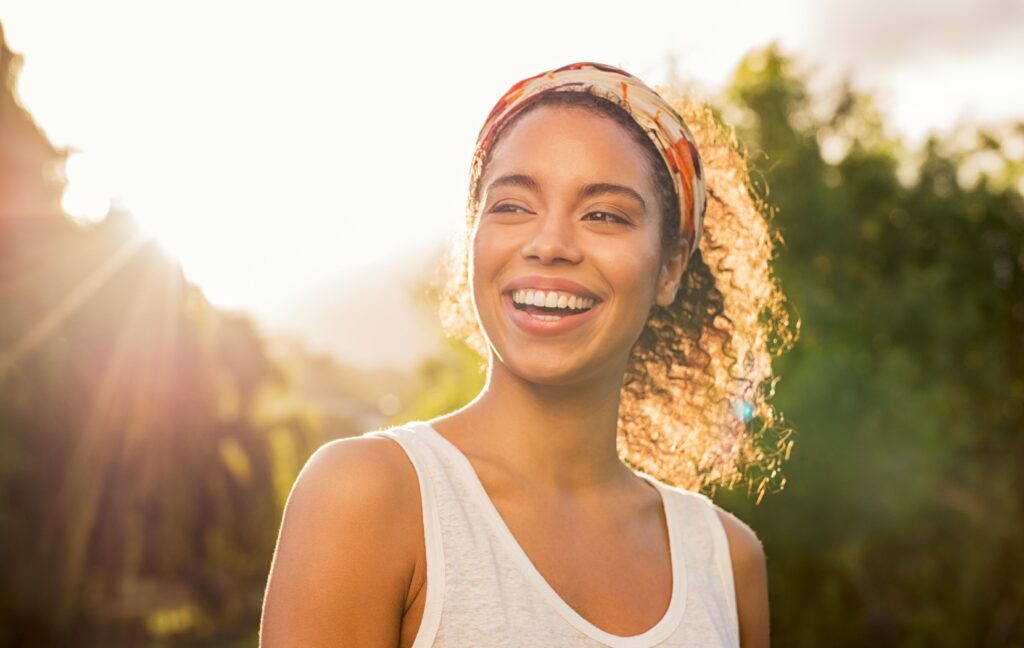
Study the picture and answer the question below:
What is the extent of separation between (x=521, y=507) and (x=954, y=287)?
30.1m

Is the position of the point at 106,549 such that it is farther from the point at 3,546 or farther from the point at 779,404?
the point at 779,404

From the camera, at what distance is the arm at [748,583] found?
2473 mm

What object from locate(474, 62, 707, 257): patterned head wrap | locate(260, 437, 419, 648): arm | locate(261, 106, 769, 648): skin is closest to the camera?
locate(260, 437, 419, 648): arm

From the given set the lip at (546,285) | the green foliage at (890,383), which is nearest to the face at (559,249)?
the lip at (546,285)

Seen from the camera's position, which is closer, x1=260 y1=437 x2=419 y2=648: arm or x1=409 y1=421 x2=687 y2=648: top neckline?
x1=260 y1=437 x2=419 y2=648: arm

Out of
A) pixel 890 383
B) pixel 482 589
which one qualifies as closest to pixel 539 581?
pixel 482 589

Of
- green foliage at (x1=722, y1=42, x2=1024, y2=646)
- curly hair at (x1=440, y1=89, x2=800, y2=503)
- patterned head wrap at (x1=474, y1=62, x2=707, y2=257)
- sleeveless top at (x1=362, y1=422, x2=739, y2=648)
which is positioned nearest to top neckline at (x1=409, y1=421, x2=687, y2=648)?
sleeveless top at (x1=362, y1=422, x2=739, y2=648)

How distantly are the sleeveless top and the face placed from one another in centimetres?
25

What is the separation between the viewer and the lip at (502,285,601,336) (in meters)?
2.16

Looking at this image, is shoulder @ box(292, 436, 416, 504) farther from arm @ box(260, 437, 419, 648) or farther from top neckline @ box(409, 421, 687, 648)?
top neckline @ box(409, 421, 687, 648)

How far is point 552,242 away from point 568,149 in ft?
0.60

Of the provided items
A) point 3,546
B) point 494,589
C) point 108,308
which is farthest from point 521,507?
point 108,308

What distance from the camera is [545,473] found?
2258mm

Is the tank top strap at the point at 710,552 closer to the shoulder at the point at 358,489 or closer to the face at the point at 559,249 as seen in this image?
the face at the point at 559,249
